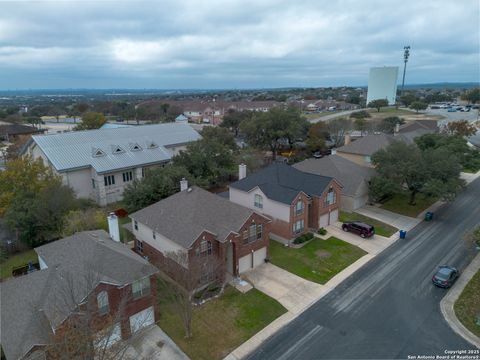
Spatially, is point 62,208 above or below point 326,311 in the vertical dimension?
above

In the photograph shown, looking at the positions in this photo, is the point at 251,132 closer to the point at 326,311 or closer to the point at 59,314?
the point at 326,311

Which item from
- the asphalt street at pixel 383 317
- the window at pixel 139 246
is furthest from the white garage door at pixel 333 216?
the window at pixel 139 246

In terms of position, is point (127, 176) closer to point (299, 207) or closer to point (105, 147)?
point (105, 147)

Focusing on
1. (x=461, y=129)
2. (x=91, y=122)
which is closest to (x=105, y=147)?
(x=91, y=122)

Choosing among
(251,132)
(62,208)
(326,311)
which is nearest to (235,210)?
(326,311)

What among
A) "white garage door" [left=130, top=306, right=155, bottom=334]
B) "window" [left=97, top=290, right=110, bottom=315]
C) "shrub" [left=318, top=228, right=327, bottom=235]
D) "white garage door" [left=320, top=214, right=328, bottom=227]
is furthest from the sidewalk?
"window" [left=97, top=290, right=110, bottom=315]

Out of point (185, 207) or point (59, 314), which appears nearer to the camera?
point (59, 314)
